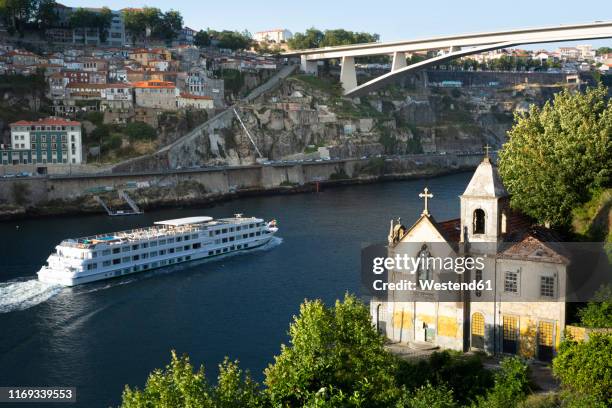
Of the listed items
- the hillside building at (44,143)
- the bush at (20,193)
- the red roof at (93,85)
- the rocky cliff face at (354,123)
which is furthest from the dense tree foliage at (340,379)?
the red roof at (93,85)

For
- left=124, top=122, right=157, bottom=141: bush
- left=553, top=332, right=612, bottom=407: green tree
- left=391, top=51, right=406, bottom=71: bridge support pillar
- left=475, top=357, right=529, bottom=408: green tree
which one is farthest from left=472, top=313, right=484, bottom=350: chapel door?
left=391, top=51, right=406, bottom=71: bridge support pillar

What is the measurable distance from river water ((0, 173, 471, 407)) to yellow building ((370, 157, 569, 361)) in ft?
16.3

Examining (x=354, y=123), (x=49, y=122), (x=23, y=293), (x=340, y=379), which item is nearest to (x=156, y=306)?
(x=23, y=293)

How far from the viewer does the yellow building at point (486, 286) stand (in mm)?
16656

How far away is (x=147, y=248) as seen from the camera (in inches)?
1310

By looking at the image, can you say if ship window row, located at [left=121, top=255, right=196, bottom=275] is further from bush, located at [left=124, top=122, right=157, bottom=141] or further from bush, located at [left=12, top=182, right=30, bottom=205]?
bush, located at [left=124, top=122, right=157, bottom=141]

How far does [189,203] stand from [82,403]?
113 feet

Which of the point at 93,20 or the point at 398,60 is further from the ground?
the point at 93,20

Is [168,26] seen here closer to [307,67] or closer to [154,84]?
[307,67]

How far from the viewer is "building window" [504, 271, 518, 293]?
1694 centimetres

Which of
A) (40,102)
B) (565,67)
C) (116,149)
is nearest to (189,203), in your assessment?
(116,149)

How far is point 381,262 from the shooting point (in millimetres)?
20328

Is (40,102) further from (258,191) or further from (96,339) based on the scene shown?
(96,339)

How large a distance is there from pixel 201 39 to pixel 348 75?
709 inches
